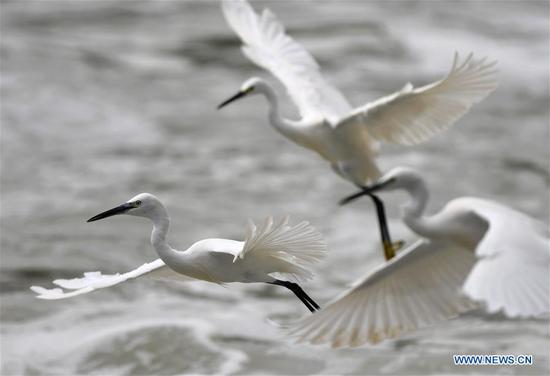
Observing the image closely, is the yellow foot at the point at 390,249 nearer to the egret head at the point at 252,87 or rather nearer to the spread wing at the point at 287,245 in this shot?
the egret head at the point at 252,87

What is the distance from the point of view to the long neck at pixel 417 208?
28.2ft

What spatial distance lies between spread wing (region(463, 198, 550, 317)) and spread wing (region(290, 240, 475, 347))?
0.73 metres

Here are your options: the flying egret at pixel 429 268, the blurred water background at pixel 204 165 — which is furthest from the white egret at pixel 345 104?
the blurred water background at pixel 204 165

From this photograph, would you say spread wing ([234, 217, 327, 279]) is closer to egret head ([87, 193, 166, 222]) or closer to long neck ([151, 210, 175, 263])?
long neck ([151, 210, 175, 263])

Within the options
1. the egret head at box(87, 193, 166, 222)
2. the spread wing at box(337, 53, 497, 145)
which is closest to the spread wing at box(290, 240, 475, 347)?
the egret head at box(87, 193, 166, 222)

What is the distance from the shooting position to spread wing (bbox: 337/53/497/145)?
10.4 metres

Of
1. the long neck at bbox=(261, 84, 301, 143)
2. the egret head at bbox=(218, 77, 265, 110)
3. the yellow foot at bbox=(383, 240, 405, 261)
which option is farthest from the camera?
the yellow foot at bbox=(383, 240, 405, 261)

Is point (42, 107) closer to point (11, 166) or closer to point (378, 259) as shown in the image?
point (11, 166)

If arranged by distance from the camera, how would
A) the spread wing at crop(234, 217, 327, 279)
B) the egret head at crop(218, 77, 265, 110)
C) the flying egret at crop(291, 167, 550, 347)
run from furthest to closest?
the egret head at crop(218, 77, 265, 110), the flying egret at crop(291, 167, 550, 347), the spread wing at crop(234, 217, 327, 279)

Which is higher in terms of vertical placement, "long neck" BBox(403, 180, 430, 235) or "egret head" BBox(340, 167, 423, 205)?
"egret head" BBox(340, 167, 423, 205)

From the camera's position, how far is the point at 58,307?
17.9m

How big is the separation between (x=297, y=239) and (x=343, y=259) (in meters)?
12.3

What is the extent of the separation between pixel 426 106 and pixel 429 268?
9.02 feet

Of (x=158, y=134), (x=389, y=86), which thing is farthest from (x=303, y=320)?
(x=389, y=86)
